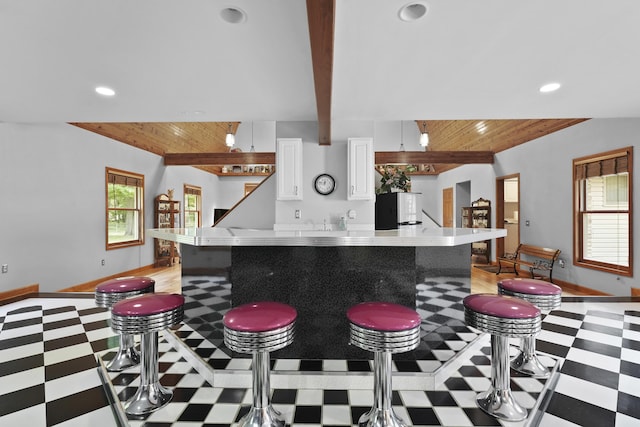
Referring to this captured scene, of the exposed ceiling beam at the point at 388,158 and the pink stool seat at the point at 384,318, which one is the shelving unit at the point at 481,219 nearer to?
the exposed ceiling beam at the point at 388,158

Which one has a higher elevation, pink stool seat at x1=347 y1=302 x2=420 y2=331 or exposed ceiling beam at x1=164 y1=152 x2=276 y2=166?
exposed ceiling beam at x1=164 y1=152 x2=276 y2=166

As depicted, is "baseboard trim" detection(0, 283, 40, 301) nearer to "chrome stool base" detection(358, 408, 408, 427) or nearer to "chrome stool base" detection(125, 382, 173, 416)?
"chrome stool base" detection(125, 382, 173, 416)

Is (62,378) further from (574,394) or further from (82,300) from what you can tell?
(574,394)

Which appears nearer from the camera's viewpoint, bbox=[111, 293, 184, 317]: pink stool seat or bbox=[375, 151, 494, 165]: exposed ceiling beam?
bbox=[111, 293, 184, 317]: pink stool seat

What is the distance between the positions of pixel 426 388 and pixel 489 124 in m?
6.24

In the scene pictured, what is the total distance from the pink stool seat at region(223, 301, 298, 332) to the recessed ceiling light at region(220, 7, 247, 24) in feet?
6.07

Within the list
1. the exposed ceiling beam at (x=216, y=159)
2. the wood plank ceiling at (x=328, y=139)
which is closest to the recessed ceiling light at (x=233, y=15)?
the wood plank ceiling at (x=328, y=139)

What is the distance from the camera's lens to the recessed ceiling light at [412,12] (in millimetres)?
Answer: 1962

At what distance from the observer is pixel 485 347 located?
8.71 ft

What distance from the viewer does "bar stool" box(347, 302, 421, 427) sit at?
147cm

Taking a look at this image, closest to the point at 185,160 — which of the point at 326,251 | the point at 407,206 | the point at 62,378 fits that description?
the point at 407,206

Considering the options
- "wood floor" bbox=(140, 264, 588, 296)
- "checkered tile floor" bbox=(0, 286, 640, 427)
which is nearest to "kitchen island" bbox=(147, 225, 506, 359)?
"checkered tile floor" bbox=(0, 286, 640, 427)

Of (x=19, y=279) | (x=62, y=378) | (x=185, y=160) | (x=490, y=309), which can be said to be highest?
(x=185, y=160)

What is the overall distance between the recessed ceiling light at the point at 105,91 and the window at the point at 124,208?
263cm
